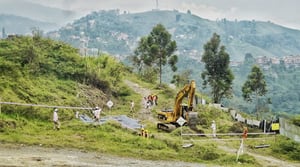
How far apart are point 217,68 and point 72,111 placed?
32030mm

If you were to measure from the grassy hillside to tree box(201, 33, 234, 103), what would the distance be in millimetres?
11668

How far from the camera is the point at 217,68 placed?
64.7 m

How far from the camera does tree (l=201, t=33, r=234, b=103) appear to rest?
64062 millimetres

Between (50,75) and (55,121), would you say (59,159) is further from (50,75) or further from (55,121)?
(50,75)

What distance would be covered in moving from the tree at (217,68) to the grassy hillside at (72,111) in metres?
11.7

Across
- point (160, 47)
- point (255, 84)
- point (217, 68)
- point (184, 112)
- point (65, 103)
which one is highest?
point (160, 47)

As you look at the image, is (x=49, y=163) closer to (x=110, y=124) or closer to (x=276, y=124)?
(x=110, y=124)

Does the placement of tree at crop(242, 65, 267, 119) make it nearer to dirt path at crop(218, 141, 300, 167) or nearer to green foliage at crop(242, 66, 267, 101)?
green foliage at crop(242, 66, 267, 101)

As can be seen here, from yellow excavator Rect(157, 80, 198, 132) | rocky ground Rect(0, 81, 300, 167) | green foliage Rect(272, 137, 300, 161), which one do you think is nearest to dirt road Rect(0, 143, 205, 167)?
rocky ground Rect(0, 81, 300, 167)

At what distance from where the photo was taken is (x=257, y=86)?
63375mm

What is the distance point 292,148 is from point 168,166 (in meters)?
13.1

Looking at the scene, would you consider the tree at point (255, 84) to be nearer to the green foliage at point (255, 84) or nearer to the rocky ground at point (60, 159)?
the green foliage at point (255, 84)

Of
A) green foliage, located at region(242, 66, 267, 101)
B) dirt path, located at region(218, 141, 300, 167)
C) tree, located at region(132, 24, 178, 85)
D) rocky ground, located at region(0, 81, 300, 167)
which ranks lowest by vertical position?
dirt path, located at region(218, 141, 300, 167)

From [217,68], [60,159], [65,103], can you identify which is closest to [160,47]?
[217,68]
